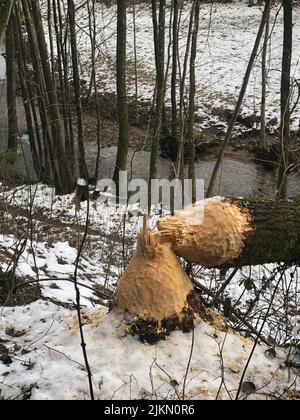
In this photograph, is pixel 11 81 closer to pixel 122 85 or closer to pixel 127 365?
pixel 122 85

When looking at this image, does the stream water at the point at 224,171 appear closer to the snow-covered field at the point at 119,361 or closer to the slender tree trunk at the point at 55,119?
the slender tree trunk at the point at 55,119

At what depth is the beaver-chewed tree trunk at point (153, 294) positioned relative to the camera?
10.0ft

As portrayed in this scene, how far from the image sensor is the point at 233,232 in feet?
10.2

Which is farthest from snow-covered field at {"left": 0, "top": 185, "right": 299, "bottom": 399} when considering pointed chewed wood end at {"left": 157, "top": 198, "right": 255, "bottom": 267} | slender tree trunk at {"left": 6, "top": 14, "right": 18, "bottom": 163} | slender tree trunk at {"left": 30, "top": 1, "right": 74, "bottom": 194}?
slender tree trunk at {"left": 6, "top": 14, "right": 18, "bottom": 163}

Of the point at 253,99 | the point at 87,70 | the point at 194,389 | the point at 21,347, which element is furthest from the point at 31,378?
the point at 87,70

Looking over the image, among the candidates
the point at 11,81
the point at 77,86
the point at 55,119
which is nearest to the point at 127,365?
the point at 55,119

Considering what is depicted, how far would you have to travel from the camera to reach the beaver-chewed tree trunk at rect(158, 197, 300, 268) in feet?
10.2

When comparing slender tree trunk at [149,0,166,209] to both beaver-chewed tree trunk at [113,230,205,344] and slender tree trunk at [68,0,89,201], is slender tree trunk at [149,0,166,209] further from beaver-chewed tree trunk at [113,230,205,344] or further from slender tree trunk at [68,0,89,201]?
beaver-chewed tree trunk at [113,230,205,344]

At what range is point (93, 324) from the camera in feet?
10.5

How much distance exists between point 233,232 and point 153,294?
708mm

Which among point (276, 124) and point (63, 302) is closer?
point (63, 302)

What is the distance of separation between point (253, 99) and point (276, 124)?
1.85m

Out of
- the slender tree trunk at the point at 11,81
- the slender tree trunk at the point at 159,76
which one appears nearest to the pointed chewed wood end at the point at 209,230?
the slender tree trunk at the point at 159,76
